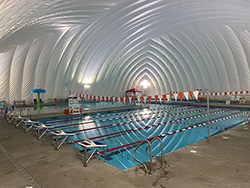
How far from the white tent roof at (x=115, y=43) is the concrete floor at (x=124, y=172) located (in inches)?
279

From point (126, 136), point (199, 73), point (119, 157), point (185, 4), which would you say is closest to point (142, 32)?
point (185, 4)

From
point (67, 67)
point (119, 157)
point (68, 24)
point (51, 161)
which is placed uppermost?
point (68, 24)

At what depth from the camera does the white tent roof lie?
13992mm

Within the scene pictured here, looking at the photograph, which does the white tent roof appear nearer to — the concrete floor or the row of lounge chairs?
the row of lounge chairs

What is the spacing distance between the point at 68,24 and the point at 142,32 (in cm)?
955

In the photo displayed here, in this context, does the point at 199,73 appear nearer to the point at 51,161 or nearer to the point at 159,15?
the point at 159,15

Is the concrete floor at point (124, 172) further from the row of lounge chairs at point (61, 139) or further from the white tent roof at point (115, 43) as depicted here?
the white tent roof at point (115, 43)

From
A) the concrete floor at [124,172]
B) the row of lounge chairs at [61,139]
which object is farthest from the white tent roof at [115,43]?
the concrete floor at [124,172]

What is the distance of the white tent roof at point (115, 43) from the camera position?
14.0 meters

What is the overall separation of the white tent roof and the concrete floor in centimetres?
709

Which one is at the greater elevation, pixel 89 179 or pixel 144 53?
pixel 144 53

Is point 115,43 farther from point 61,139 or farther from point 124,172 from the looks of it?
point 124,172

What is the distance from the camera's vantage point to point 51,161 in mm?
5133

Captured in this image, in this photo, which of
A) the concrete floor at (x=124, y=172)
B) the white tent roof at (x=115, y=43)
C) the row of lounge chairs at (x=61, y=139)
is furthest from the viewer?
the white tent roof at (x=115, y=43)
